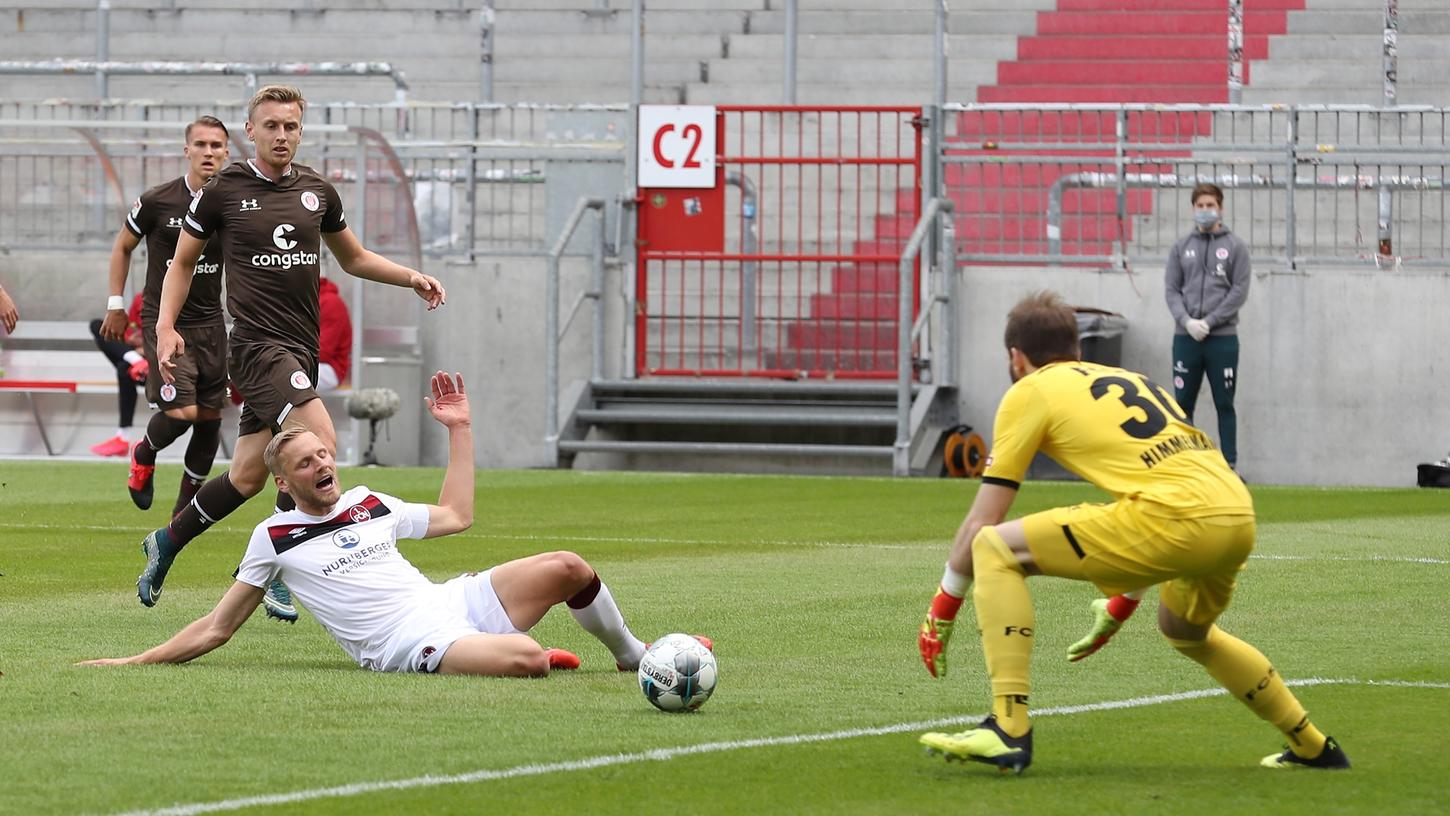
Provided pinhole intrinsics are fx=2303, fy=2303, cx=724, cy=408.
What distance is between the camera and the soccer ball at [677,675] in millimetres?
6512

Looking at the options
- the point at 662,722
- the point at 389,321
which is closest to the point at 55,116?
the point at 389,321

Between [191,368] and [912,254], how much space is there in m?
8.60

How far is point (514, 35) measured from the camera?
27.6 meters

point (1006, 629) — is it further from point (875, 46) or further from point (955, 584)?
point (875, 46)

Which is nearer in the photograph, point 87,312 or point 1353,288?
point 1353,288

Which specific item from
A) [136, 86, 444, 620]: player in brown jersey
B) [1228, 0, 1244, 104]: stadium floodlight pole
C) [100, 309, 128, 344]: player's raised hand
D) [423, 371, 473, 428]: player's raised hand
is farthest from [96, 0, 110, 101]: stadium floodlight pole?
[423, 371, 473, 428]: player's raised hand

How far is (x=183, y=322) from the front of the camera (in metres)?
12.1

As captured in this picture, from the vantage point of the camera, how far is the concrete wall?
770 inches

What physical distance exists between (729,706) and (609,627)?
0.79 m

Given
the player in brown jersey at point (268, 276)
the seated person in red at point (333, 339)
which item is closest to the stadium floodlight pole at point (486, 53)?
the seated person in red at point (333, 339)

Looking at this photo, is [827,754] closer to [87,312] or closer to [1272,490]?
[1272,490]

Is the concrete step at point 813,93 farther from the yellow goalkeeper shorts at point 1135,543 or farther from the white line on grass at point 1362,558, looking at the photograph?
the yellow goalkeeper shorts at point 1135,543

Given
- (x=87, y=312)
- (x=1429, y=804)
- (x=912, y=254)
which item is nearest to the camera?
(x=1429, y=804)

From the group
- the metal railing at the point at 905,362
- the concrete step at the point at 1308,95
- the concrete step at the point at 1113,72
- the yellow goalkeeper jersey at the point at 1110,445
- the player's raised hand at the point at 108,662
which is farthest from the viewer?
the concrete step at the point at 1113,72
